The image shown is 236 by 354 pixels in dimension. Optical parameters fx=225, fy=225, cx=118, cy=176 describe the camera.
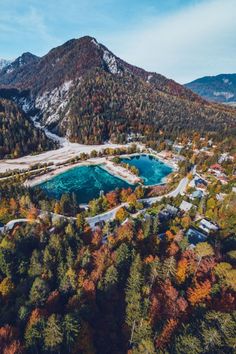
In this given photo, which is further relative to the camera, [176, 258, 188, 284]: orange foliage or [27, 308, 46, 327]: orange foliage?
[176, 258, 188, 284]: orange foliage

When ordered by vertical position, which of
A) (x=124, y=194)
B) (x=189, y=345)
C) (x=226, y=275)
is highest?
(x=189, y=345)

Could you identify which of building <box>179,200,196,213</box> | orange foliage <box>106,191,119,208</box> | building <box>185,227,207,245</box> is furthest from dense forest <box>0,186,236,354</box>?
orange foliage <box>106,191,119,208</box>

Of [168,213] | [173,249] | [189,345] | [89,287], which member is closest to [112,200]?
[168,213]

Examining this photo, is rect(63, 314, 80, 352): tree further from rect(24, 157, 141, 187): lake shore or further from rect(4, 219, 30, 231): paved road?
rect(24, 157, 141, 187): lake shore

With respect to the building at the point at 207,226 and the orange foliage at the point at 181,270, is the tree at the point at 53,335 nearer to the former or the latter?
the orange foliage at the point at 181,270

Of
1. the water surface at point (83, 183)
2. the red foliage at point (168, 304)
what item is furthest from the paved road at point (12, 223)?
the red foliage at point (168, 304)

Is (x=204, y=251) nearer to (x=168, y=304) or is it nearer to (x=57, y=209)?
(x=168, y=304)

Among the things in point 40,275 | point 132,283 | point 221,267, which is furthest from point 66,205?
point 221,267
